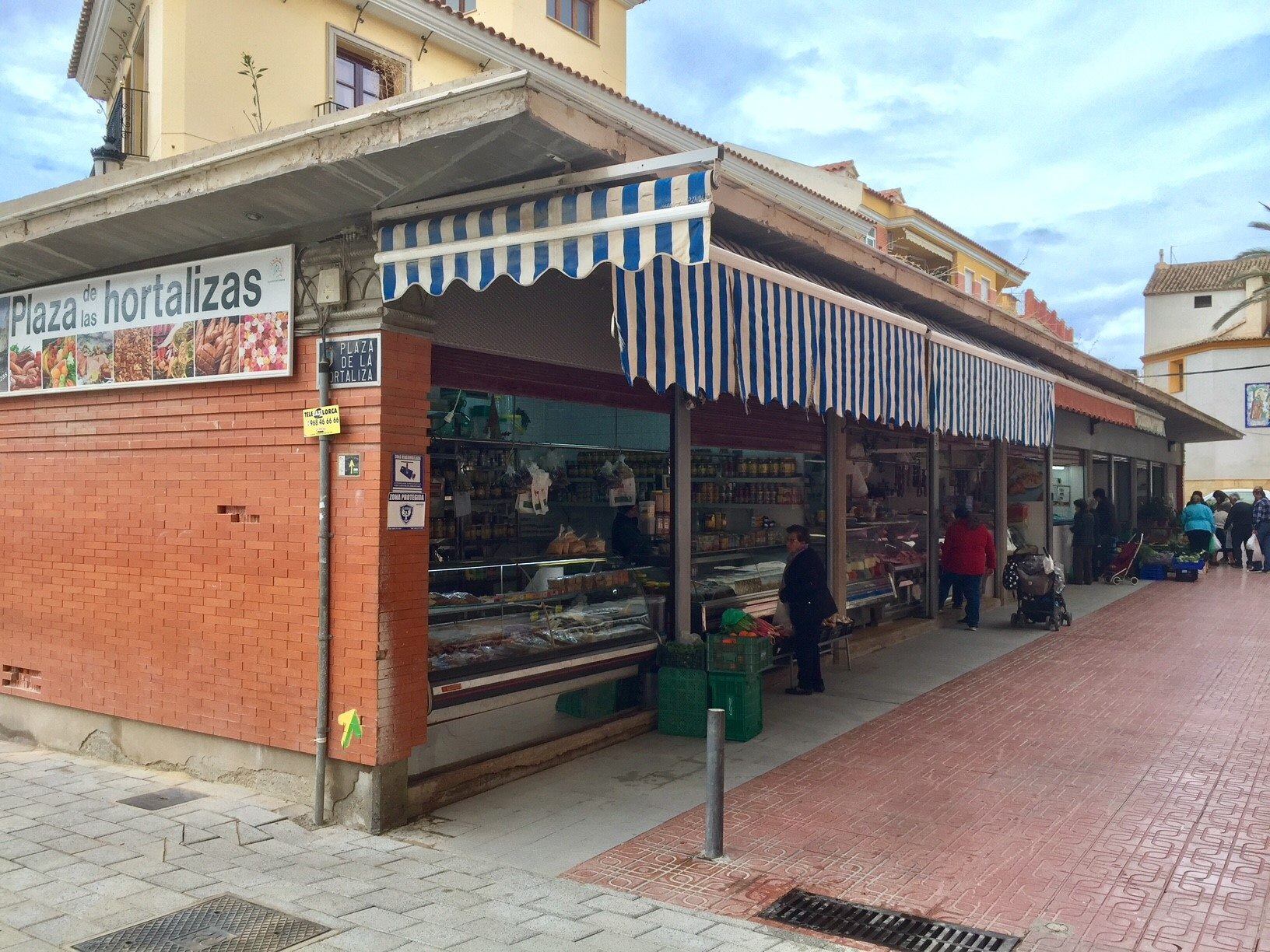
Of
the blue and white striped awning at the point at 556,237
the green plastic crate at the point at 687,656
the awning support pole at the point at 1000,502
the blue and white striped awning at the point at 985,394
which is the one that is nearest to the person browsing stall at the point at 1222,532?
the awning support pole at the point at 1000,502

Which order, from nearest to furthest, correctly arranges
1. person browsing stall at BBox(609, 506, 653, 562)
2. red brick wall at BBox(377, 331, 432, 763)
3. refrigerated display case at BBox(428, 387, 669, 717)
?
1. red brick wall at BBox(377, 331, 432, 763)
2. refrigerated display case at BBox(428, 387, 669, 717)
3. person browsing stall at BBox(609, 506, 653, 562)

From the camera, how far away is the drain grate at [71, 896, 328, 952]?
4.40m

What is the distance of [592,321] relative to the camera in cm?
780

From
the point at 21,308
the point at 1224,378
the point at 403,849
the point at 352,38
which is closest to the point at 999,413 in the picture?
the point at 403,849

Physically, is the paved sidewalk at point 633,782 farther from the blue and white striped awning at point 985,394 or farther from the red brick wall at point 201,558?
the blue and white striped awning at point 985,394

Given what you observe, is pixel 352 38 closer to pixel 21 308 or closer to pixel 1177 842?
pixel 21 308

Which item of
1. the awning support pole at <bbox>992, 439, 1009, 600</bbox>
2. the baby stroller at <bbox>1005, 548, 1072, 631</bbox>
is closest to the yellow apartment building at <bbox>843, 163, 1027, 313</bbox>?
the awning support pole at <bbox>992, 439, 1009, 600</bbox>

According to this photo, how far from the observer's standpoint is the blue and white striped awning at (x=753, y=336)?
539 centimetres

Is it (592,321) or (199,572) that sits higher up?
(592,321)

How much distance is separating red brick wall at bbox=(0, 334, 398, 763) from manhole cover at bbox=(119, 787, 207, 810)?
16.4 inches

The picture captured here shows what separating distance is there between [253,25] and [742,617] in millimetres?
12740

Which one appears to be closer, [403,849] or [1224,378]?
[403,849]

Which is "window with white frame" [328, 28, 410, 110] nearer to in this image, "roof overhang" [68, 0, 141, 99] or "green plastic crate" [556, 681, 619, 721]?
"roof overhang" [68, 0, 141, 99]

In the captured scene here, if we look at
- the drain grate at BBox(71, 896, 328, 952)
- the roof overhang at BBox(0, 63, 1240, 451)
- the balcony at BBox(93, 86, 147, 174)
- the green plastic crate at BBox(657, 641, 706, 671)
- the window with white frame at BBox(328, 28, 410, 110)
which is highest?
the window with white frame at BBox(328, 28, 410, 110)
